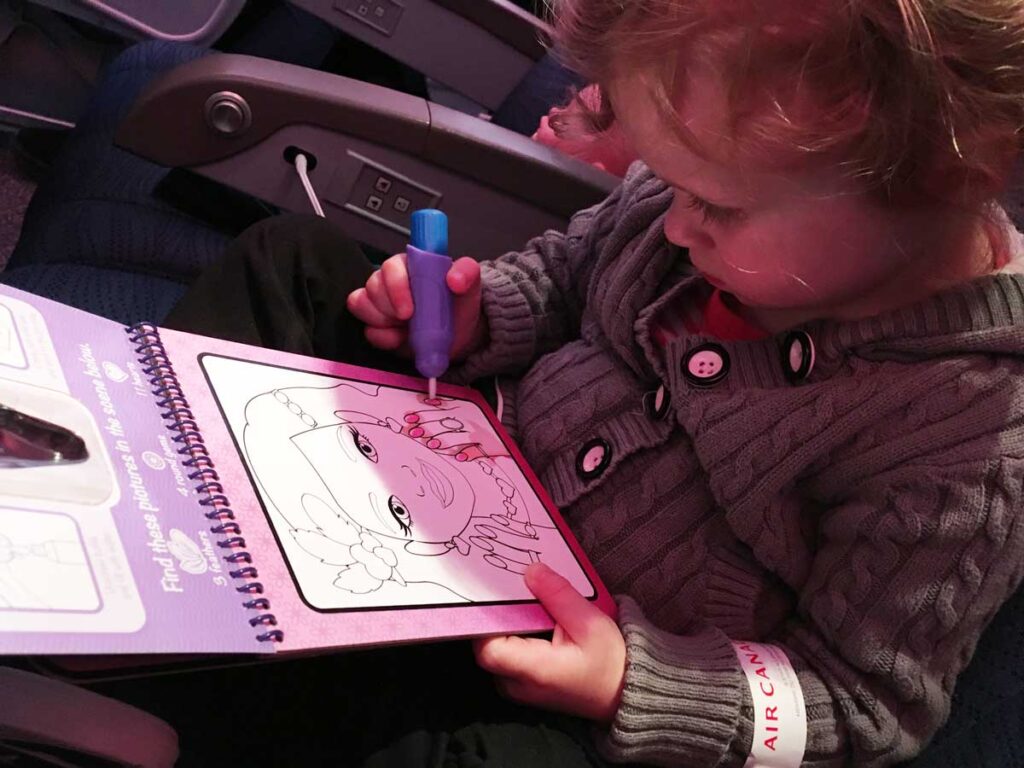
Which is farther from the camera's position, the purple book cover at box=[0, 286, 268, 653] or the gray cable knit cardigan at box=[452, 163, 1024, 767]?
the gray cable knit cardigan at box=[452, 163, 1024, 767]

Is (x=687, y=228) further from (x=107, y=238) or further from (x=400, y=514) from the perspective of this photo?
(x=107, y=238)

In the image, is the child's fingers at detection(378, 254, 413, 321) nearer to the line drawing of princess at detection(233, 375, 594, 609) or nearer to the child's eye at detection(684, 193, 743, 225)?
the line drawing of princess at detection(233, 375, 594, 609)

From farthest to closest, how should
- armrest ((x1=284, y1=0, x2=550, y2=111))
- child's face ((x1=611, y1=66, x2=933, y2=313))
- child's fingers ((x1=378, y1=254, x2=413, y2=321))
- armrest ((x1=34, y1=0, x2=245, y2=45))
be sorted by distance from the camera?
1. armrest ((x1=34, y1=0, x2=245, y2=45))
2. armrest ((x1=284, y1=0, x2=550, y2=111))
3. child's fingers ((x1=378, y1=254, x2=413, y2=321))
4. child's face ((x1=611, y1=66, x2=933, y2=313))

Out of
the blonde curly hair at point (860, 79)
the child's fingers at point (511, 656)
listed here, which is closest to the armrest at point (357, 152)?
the blonde curly hair at point (860, 79)

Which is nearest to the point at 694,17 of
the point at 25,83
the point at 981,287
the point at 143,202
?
the point at 981,287

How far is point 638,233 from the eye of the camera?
0.74 meters

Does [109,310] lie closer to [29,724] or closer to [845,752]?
[29,724]

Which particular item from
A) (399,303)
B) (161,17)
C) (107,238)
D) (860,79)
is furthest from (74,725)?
(161,17)

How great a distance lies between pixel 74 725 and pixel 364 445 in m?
0.24

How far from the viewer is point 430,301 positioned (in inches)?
27.5

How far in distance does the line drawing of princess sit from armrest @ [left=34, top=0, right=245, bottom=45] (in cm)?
83

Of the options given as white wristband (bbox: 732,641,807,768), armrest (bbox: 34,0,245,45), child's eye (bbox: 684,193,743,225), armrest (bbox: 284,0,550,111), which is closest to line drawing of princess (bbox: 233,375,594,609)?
white wristband (bbox: 732,641,807,768)

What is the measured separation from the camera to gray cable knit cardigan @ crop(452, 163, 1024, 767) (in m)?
0.53

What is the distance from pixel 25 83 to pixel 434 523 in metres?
1.09
